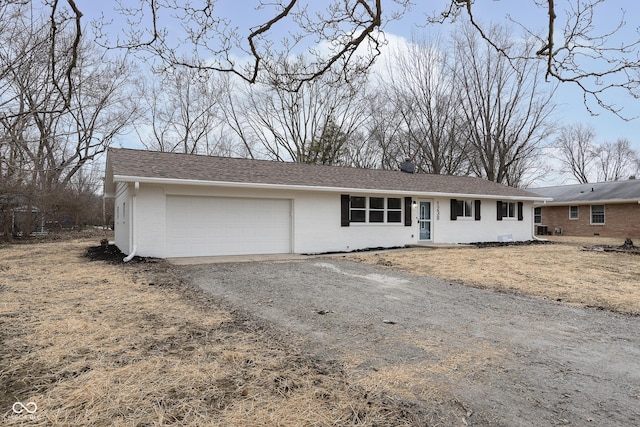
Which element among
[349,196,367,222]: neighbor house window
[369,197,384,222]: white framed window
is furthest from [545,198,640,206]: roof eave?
[349,196,367,222]: neighbor house window

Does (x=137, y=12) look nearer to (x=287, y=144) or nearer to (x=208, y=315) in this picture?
(x=208, y=315)

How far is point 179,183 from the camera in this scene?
34.6 ft

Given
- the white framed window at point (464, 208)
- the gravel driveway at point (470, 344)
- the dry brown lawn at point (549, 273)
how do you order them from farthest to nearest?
the white framed window at point (464, 208), the dry brown lawn at point (549, 273), the gravel driveway at point (470, 344)

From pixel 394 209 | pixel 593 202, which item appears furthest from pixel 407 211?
pixel 593 202

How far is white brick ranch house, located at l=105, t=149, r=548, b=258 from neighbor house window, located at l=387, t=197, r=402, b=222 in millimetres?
38

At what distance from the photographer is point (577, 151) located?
40.2 m

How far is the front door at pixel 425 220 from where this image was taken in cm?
1547

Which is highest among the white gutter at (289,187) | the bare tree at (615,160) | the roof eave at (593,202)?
the bare tree at (615,160)

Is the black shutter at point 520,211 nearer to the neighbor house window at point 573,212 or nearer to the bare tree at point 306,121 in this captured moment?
the neighbor house window at point 573,212

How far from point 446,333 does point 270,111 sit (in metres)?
24.5

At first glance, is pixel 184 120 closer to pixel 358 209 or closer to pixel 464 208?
pixel 358 209

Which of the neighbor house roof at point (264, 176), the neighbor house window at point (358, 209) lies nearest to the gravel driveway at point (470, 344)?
A: the neighbor house roof at point (264, 176)

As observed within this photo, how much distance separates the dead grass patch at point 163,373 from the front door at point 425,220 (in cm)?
1166

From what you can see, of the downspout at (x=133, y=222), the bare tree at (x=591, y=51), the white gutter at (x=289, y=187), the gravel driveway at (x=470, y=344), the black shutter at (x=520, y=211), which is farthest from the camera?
the black shutter at (x=520, y=211)
